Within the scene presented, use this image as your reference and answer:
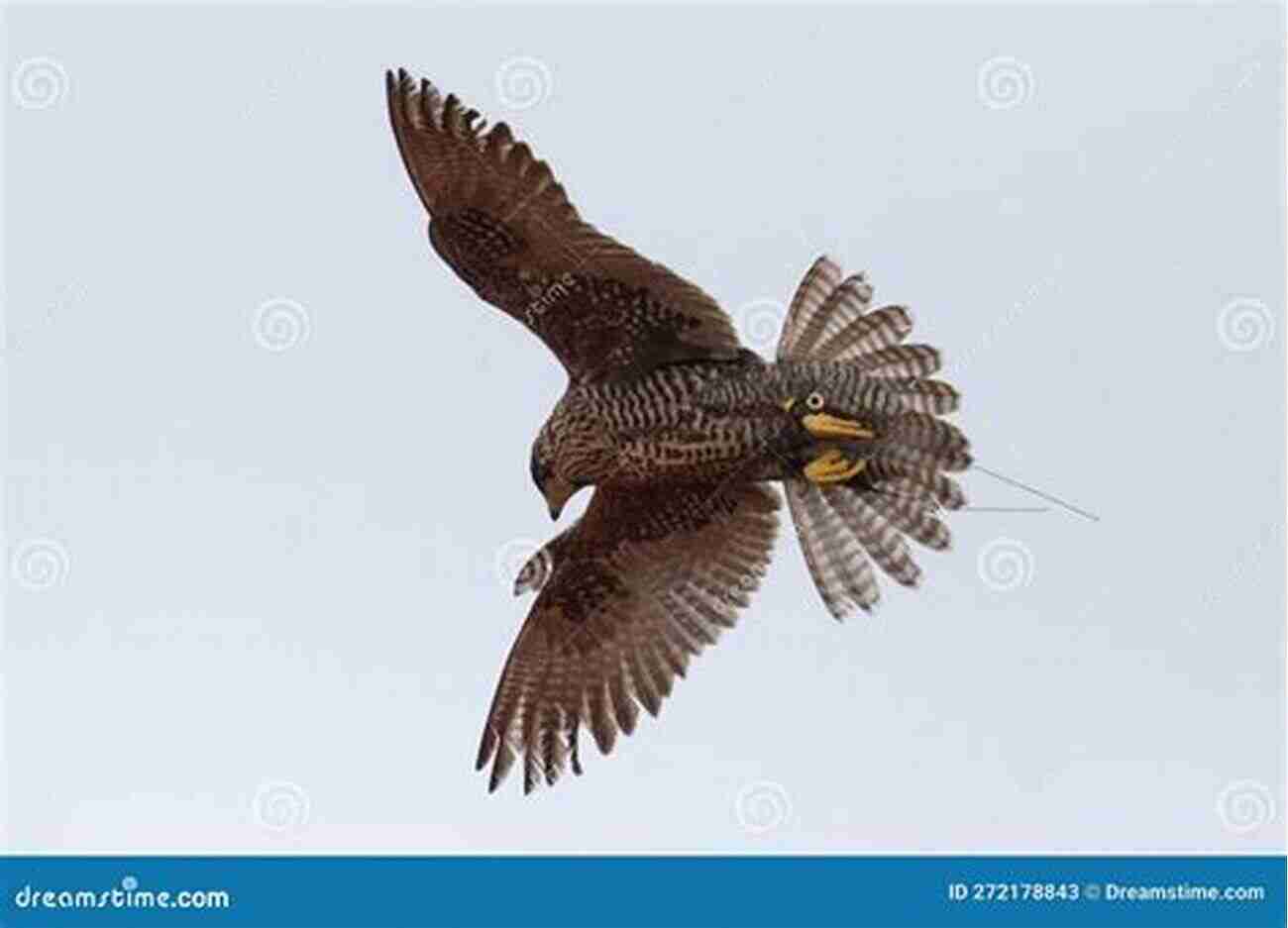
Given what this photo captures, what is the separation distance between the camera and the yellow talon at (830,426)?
11.6 m

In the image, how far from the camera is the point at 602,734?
1245 centimetres

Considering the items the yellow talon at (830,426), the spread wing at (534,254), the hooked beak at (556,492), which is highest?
the spread wing at (534,254)

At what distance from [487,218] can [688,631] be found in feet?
5.48

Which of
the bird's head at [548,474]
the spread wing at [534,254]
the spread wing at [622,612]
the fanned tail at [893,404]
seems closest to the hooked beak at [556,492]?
the bird's head at [548,474]

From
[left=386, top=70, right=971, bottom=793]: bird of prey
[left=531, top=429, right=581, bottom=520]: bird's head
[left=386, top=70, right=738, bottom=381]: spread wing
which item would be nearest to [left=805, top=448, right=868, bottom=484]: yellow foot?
[left=386, top=70, right=971, bottom=793]: bird of prey

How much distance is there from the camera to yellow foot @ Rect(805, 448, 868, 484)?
38.9 feet

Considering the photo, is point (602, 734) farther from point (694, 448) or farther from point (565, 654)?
point (694, 448)

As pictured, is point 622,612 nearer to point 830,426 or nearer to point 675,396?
point 675,396

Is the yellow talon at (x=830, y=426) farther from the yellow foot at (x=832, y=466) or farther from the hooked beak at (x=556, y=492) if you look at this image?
the hooked beak at (x=556, y=492)

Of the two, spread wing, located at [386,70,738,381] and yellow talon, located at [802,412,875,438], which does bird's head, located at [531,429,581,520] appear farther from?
yellow talon, located at [802,412,875,438]

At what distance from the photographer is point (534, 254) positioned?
11.7 metres

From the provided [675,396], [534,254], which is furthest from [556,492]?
[534,254]

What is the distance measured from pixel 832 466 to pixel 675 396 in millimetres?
535

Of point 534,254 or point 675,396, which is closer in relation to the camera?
point 534,254
